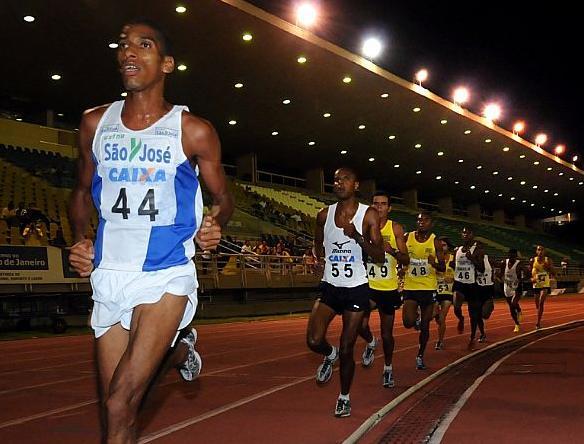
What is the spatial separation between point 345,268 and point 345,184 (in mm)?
755

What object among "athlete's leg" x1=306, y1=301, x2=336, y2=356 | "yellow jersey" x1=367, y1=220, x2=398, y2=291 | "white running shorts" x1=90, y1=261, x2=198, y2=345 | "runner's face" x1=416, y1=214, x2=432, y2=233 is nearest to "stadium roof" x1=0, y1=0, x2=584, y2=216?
"runner's face" x1=416, y1=214, x2=432, y2=233

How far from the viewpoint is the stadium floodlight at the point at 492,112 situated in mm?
43219

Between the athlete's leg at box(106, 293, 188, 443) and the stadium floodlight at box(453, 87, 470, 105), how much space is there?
37.3 metres

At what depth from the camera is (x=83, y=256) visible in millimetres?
3602

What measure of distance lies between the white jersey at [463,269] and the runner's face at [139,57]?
11.2m

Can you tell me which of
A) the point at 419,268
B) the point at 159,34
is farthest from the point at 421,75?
the point at 159,34

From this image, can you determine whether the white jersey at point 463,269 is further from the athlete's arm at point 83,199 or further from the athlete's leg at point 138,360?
the athlete's leg at point 138,360

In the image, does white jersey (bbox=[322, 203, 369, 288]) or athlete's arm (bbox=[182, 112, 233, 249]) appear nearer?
athlete's arm (bbox=[182, 112, 233, 249])

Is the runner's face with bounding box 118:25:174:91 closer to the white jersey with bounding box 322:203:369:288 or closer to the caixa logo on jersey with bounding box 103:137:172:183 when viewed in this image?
the caixa logo on jersey with bounding box 103:137:172:183

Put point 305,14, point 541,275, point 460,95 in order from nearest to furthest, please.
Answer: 1. point 541,275
2. point 305,14
3. point 460,95

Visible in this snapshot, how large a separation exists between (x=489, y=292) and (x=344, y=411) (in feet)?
27.0

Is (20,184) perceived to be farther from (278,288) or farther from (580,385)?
(580,385)

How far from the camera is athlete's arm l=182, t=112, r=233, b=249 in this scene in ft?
11.8

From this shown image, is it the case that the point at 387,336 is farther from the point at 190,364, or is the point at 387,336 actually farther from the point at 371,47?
A: the point at 371,47
